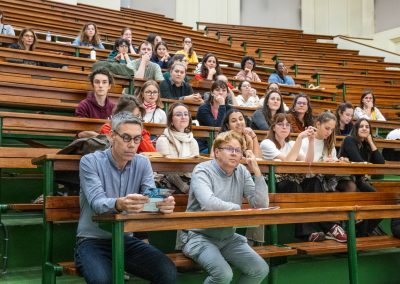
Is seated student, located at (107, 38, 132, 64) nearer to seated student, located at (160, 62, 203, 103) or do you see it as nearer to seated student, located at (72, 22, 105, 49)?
seated student, located at (72, 22, 105, 49)

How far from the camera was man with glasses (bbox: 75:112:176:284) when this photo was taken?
79.1 inches

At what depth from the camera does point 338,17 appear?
1206cm

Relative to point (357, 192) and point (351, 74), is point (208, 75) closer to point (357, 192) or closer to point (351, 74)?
point (357, 192)

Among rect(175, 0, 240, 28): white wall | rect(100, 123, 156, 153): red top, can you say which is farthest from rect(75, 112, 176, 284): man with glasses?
rect(175, 0, 240, 28): white wall

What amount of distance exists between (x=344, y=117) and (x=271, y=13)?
764cm

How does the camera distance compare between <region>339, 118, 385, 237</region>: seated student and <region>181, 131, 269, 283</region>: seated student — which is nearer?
<region>181, 131, 269, 283</region>: seated student

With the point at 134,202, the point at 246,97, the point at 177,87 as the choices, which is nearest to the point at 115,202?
the point at 134,202

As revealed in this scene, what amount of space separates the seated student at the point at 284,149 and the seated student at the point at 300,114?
2.01ft

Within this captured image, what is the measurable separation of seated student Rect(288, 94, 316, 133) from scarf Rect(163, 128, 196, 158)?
138 cm

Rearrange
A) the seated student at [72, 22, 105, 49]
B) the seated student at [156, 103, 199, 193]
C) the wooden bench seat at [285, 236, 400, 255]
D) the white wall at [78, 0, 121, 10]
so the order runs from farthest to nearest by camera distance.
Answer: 1. the white wall at [78, 0, 121, 10]
2. the seated student at [72, 22, 105, 49]
3. the seated student at [156, 103, 199, 193]
4. the wooden bench seat at [285, 236, 400, 255]

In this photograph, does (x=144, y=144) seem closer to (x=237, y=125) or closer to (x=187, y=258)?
(x=237, y=125)

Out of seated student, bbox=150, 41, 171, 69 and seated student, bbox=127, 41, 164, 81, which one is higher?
seated student, bbox=150, 41, 171, 69

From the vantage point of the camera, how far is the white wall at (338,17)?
1183 centimetres

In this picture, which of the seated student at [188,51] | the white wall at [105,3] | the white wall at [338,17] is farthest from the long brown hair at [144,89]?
the white wall at [338,17]
